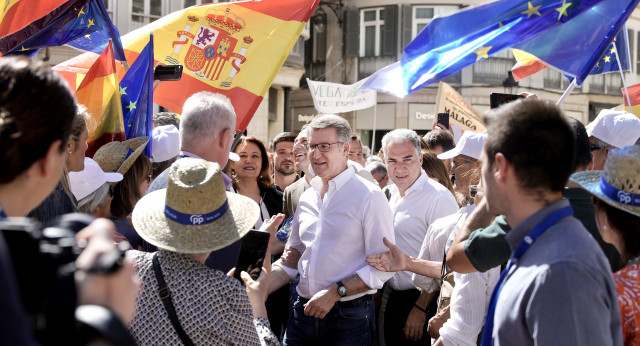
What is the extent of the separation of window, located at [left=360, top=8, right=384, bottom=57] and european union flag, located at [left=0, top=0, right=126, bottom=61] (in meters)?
22.5

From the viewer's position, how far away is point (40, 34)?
533 cm

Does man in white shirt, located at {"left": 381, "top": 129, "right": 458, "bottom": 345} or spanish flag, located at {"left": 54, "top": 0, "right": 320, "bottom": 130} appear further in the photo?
spanish flag, located at {"left": 54, "top": 0, "right": 320, "bottom": 130}

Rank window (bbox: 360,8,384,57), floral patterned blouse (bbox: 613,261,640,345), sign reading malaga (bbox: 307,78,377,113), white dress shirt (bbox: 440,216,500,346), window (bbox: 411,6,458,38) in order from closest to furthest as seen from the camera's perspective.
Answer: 1. floral patterned blouse (bbox: 613,261,640,345)
2. white dress shirt (bbox: 440,216,500,346)
3. sign reading malaga (bbox: 307,78,377,113)
4. window (bbox: 411,6,458,38)
5. window (bbox: 360,8,384,57)

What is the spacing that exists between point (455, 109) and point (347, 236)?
7373mm

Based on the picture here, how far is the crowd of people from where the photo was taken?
1.39 m

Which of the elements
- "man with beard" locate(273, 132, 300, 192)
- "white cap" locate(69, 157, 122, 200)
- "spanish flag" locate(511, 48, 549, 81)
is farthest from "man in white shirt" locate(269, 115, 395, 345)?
"spanish flag" locate(511, 48, 549, 81)

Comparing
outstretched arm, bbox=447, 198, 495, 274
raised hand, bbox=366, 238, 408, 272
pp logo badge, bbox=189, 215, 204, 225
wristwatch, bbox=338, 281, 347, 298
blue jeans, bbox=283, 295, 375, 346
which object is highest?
pp logo badge, bbox=189, 215, 204, 225

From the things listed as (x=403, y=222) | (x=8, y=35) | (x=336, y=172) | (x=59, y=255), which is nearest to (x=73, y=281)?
(x=59, y=255)

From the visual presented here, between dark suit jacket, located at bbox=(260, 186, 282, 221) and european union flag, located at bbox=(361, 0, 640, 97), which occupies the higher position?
european union flag, located at bbox=(361, 0, 640, 97)

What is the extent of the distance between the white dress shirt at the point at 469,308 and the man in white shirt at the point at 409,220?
0.90m

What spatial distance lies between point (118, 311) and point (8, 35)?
4.66 m

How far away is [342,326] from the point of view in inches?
162

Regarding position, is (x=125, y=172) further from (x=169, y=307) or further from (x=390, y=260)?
(x=169, y=307)

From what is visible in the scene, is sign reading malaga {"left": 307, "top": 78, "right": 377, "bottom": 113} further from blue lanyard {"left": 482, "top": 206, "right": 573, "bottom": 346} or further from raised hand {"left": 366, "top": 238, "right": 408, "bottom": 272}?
blue lanyard {"left": 482, "top": 206, "right": 573, "bottom": 346}
